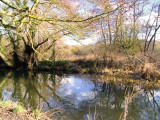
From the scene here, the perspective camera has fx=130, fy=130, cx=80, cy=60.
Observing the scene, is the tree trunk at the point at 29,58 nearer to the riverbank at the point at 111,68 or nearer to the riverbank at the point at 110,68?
Result: the riverbank at the point at 111,68

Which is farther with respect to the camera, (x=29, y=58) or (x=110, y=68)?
(x=29, y=58)

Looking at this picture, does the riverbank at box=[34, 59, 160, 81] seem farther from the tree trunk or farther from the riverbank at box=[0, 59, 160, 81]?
the tree trunk

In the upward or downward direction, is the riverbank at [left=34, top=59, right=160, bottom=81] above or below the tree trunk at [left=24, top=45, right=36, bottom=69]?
below

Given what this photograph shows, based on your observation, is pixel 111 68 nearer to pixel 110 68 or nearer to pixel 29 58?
pixel 110 68

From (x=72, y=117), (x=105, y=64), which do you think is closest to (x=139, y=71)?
(x=105, y=64)

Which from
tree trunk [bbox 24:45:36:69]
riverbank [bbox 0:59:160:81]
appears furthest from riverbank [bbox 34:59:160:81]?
Answer: tree trunk [bbox 24:45:36:69]

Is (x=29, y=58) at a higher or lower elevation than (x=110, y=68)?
higher

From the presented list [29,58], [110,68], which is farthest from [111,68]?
[29,58]

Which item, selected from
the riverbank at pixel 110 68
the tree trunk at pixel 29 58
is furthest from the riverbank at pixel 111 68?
the tree trunk at pixel 29 58

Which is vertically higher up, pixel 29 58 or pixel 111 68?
pixel 29 58

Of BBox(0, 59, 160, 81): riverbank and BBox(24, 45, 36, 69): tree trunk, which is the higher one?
BBox(24, 45, 36, 69): tree trunk

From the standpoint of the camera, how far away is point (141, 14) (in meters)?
11.0

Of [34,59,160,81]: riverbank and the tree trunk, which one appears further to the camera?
the tree trunk

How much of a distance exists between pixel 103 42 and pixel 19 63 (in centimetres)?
923
